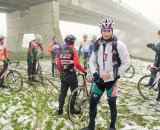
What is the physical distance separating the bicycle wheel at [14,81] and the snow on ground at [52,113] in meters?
0.27

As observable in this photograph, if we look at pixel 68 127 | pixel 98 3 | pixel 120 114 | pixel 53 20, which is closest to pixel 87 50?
pixel 120 114

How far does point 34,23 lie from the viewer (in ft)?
94.8

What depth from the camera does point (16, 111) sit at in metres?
7.12

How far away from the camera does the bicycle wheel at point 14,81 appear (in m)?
9.12

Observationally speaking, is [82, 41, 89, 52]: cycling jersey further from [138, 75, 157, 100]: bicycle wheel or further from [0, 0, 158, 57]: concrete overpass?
[0, 0, 158, 57]: concrete overpass

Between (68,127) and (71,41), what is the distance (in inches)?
96.7

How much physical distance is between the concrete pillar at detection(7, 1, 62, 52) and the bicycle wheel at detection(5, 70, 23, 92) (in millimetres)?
16584

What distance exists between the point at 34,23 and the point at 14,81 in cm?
2089

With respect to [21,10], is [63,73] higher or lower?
lower

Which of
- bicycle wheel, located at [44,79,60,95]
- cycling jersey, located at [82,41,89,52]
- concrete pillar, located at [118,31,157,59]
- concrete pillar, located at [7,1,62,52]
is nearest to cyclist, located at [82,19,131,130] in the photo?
bicycle wheel, located at [44,79,60,95]

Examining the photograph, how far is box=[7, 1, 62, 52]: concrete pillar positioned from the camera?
85.7 feet

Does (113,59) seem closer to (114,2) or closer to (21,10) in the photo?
(21,10)

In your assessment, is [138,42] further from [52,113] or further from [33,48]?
[52,113]

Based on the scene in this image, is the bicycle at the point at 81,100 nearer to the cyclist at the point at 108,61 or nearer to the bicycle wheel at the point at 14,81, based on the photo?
the cyclist at the point at 108,61
